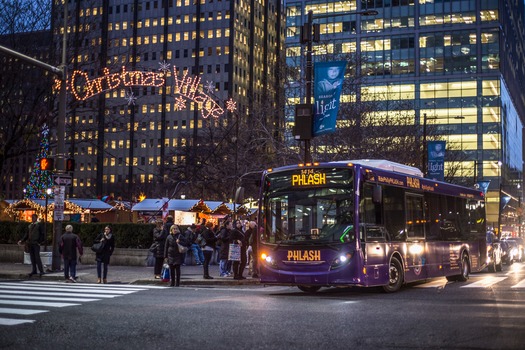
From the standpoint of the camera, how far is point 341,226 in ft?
51.5

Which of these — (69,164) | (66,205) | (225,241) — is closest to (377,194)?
(225,241)

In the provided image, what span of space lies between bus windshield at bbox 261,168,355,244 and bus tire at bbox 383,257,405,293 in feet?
7.01

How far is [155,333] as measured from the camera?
9.59 metres

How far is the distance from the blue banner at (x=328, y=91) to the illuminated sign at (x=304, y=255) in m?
6.16

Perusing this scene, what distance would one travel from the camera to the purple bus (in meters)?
15.6

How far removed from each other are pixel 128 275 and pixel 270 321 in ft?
42.3

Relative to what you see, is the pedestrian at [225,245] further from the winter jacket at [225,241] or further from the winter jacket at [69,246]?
the winter jacket at [69,246]

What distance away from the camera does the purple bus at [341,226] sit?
51.3 ft

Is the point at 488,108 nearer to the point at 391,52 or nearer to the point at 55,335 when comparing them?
the point at 391,52

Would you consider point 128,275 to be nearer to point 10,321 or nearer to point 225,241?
point 225,241

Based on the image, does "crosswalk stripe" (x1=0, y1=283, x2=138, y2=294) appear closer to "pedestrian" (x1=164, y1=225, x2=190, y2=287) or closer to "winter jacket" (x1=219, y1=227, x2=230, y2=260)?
"pedestrian" (x1=164, y1=225, x2=190, y2=287)

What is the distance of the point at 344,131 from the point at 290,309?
80.9 ft

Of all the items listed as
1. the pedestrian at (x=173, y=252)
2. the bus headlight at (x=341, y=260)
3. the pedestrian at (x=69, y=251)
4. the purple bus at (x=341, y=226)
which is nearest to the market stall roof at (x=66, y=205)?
the pedestrian at (x=69, y=251)

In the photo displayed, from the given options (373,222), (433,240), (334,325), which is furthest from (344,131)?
(334,325)
